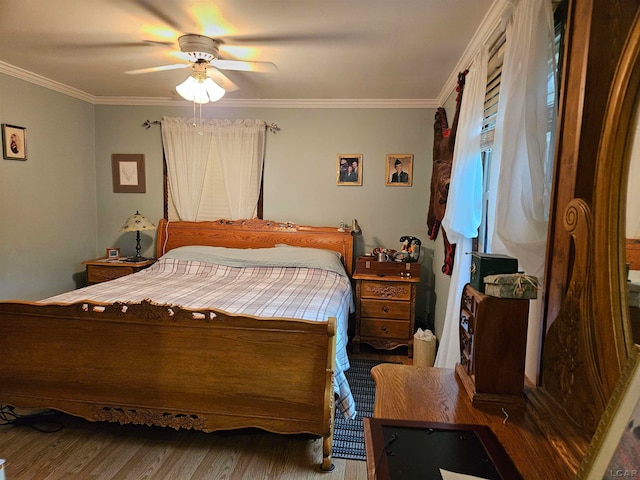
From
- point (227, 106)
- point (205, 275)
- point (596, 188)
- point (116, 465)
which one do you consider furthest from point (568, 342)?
point (227, 106)

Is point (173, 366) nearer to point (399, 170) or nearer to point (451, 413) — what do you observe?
point (451, 413)

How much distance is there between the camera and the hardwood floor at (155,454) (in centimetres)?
184

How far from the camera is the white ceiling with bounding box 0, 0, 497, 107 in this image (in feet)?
6.56

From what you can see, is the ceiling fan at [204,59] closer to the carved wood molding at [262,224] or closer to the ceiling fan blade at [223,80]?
the ceiling fan blade at [223,80]

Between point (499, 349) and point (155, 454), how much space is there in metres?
1.83

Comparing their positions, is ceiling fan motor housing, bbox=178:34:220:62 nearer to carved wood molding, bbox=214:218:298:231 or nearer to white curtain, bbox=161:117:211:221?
white curtain, bbox=161:117:211:221

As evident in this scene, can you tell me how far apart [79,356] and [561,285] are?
7.11ft

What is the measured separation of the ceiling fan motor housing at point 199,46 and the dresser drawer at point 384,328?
2.36 meters

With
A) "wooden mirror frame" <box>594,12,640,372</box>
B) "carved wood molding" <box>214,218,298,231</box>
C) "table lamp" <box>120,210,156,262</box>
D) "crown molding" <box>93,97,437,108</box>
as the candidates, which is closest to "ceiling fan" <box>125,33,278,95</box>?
"crown molding" <box>93,97,437,108</box>

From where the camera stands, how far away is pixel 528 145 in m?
1.27

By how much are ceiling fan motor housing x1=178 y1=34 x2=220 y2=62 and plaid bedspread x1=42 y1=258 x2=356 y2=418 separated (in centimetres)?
154

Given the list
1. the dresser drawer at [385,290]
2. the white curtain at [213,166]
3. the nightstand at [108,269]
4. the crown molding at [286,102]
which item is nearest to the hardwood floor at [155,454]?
the dresser drawer at [385,290]

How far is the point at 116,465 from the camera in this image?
1.90 metres

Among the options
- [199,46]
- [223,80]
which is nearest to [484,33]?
[199,46]
